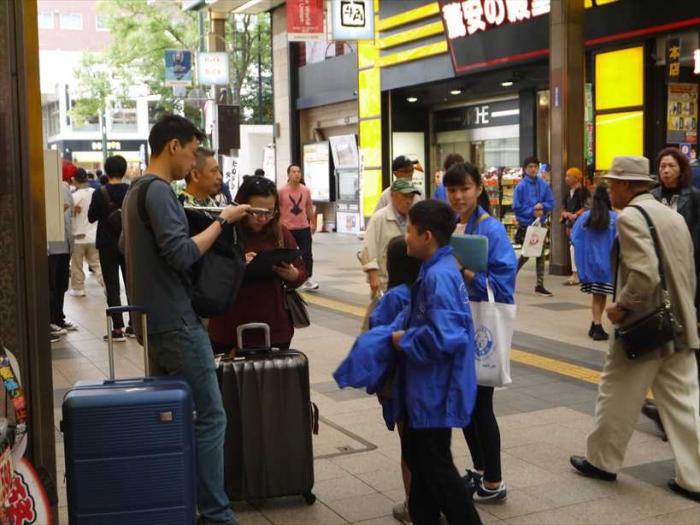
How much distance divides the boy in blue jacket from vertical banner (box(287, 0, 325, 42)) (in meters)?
14.3

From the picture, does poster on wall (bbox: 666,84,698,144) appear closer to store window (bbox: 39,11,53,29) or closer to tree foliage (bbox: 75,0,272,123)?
tree foliage (bbox: 75,0,272,123)

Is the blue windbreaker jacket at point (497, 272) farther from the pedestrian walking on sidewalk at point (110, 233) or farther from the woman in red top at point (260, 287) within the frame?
the pedestrian walking on sidewalk at point (110, 233)

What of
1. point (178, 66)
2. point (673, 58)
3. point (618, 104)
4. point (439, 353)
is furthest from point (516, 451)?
point (178, 66)

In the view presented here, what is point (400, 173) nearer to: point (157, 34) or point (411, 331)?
point (411, 331)

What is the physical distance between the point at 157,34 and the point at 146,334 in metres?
35.8

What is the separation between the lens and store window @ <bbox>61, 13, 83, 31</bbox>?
90812 millimetres

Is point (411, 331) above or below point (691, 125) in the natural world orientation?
Answer: below

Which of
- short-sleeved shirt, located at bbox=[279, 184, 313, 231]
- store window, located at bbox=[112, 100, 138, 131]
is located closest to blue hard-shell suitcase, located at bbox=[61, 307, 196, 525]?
short-sleeved shirt, located at bbox=[279, 184, 313, 231]

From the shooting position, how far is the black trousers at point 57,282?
9836 mm

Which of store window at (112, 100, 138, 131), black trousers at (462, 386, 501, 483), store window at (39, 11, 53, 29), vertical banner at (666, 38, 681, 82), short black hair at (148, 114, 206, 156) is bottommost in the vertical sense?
black trousers at (462, 386, 501, 483)

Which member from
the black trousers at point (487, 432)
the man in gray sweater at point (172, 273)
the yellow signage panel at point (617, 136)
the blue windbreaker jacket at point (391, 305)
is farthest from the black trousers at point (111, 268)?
the yellow signage panel at point (617, 136)

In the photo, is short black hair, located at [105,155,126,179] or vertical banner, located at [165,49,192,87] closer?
short black hair, located at [105,155,126,179]

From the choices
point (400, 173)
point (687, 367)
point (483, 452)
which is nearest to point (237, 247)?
point (483, 452)

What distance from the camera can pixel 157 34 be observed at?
123 feet
